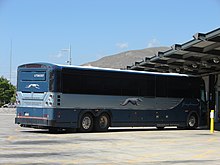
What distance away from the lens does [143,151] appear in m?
14.6

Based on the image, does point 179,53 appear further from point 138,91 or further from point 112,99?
point 112,99

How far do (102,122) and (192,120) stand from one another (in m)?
6.95

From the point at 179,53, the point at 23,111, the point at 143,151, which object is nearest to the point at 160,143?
the point at 143,151

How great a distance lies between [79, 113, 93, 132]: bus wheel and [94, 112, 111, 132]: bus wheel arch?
0.92 feet

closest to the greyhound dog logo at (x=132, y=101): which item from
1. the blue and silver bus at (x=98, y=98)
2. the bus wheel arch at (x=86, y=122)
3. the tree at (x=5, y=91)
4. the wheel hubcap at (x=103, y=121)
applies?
the blue and silver bus at (x=98, y=98)

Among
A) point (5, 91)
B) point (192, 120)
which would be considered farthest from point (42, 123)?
point (5, 91)

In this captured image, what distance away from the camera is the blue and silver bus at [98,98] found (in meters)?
21.3

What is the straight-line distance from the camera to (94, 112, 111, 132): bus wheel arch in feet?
75.4

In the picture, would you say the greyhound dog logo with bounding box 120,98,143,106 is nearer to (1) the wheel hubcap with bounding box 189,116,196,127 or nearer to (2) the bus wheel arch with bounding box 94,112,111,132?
(2) the bus wheel arch with bounding box 94,112,111,132

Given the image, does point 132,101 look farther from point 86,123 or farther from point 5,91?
point 5,91

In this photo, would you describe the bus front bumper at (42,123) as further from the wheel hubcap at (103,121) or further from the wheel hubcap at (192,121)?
the wheel hubcap at (192,121)

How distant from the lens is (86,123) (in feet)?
74.3

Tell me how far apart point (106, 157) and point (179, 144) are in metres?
5.08

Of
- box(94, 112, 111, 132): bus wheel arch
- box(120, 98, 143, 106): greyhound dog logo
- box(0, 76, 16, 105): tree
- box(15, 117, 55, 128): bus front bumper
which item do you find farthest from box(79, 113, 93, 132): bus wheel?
box(0, 76, 16, 105): tree
